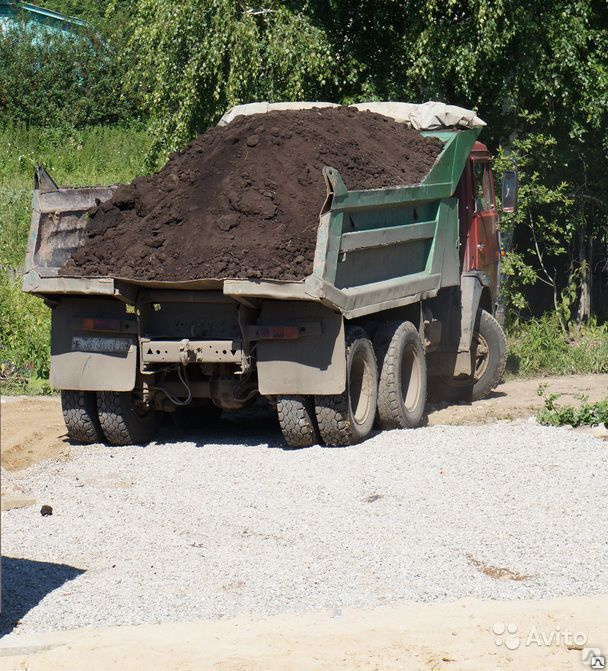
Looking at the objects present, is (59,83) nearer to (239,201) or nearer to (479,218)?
(479,218)

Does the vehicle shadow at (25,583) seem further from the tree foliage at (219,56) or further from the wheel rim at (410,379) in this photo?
the tree foliage at (219,56)

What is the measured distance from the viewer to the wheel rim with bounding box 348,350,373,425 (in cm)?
1012

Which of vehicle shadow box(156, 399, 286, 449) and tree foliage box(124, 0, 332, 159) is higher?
Result: tree foliage box(124, 0, 332, 159)

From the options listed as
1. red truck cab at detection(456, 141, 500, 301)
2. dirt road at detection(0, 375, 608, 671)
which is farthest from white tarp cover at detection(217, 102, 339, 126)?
dirt road at detection(0, 375, 608, 671)

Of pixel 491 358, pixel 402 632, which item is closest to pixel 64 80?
pixel 491 358

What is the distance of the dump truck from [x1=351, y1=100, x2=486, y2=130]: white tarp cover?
0.58 meters

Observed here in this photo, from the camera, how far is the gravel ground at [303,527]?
20.8 feet

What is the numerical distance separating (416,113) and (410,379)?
8.82 feet

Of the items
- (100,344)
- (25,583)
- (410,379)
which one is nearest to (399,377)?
(410,379)

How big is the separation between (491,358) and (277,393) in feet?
12.6

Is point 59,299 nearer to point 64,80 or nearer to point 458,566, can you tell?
point 458,566

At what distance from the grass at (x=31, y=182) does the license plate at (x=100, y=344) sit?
9.97ft

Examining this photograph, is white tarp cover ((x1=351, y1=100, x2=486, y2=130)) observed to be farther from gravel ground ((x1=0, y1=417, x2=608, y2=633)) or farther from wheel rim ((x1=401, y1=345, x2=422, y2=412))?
gravel ground ((x1=0, y1=417, x2=608, y2=633))

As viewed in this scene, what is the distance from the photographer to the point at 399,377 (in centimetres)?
1053
